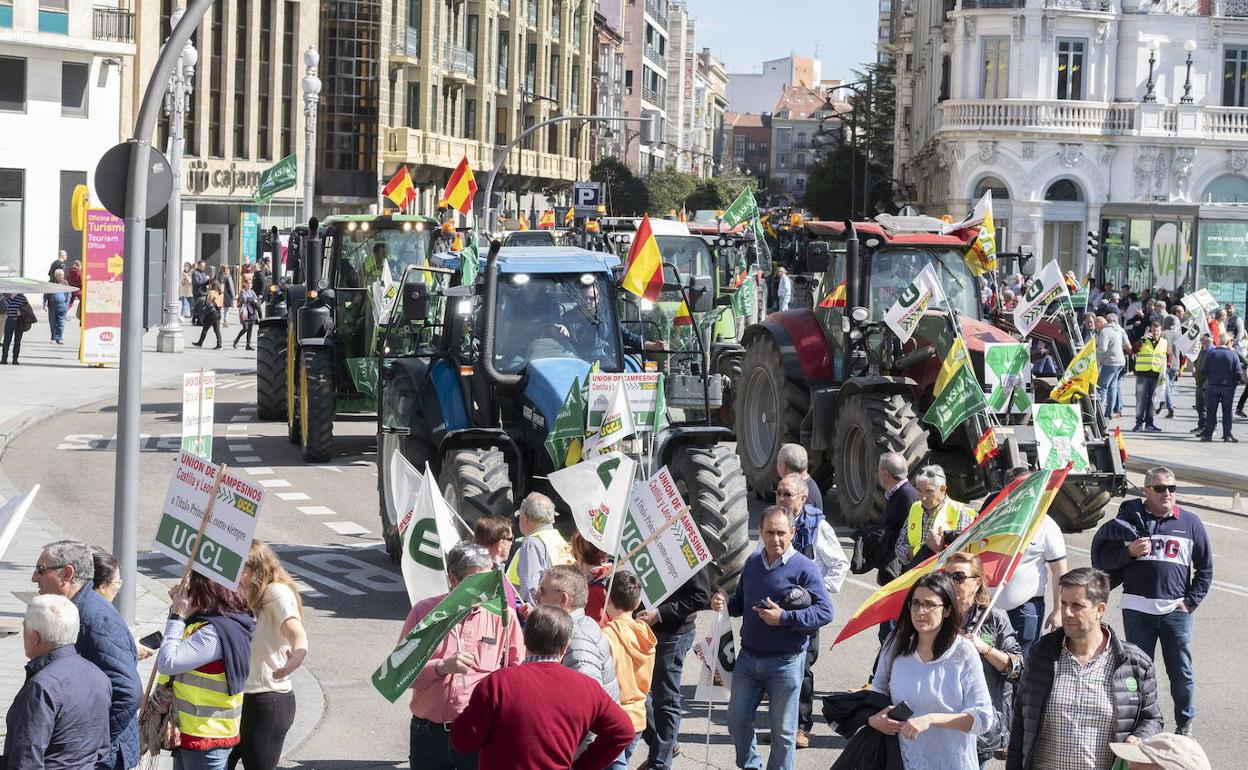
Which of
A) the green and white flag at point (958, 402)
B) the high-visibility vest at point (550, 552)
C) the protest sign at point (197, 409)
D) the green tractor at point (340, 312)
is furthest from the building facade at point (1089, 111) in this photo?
the high-visibility vest at point (550, 552)

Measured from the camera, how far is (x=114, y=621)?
24.3 ft

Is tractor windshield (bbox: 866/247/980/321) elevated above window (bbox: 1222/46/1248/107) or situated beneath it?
situated beneath

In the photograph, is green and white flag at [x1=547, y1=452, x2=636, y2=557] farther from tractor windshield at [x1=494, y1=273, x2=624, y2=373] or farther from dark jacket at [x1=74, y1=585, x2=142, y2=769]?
tractor windshield at [x1=494, y1=273, x2=624, y2=373]

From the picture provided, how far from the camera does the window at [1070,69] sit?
177 feet

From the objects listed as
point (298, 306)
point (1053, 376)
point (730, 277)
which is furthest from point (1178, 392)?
point (298, 306)

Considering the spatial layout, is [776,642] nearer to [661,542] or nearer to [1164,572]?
[661,542]

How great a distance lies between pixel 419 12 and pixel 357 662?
5801 cm

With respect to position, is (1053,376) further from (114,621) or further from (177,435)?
(114,621)

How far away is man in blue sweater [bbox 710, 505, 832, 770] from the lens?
344 inches

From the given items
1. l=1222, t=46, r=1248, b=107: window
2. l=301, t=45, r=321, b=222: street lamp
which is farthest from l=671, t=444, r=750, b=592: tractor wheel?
l=1222, t=46, r=1248, b=107: window

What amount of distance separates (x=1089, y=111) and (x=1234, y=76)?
4.96 meters

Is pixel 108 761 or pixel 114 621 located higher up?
pixel 114 621

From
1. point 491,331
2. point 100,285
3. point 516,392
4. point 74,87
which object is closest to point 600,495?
point 516,392

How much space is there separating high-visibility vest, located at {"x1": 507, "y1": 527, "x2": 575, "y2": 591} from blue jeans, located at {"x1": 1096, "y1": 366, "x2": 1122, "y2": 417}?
19.5m
